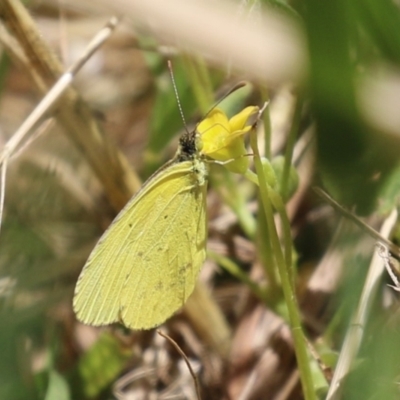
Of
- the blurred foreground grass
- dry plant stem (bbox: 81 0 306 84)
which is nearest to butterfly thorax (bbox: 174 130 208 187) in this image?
the blurred foreground grass

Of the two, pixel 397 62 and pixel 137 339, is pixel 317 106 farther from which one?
pixel 137 339

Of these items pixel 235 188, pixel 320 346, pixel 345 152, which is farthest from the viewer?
pixel 235 188

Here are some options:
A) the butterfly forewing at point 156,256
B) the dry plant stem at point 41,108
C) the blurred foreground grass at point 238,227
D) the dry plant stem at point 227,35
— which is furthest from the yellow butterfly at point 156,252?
the dry plant stem at point 227,35

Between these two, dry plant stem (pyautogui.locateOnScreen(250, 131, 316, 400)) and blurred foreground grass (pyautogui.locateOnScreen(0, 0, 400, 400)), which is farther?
dry plant stem (pyautogui.locateOnScreen(250, 131, 316, 400))

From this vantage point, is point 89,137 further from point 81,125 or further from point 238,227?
point 238,227

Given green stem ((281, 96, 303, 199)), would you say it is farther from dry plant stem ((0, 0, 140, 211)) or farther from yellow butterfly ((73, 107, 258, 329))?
dry plant stem ((0, 0, 140, 211))

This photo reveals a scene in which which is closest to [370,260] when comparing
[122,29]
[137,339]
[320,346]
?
[320,346]
